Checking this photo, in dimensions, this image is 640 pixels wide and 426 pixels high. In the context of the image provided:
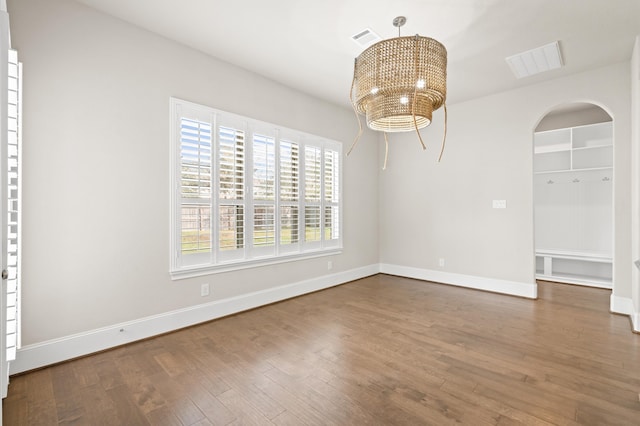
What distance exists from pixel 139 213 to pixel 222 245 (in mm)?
894

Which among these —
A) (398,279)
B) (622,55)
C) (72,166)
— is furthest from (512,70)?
(72,166)

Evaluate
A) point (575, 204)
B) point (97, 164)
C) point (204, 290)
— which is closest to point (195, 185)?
point (97, 164)

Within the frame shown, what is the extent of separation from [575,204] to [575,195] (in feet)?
0.50

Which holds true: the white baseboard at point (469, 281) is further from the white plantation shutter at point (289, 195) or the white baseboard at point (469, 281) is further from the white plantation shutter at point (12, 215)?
the white plantation shutter at point (12, 215)

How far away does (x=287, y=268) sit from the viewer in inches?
158

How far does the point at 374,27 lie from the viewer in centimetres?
272

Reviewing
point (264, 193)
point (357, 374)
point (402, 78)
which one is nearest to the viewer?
point (402, 78)

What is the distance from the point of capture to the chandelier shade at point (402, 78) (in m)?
1.97

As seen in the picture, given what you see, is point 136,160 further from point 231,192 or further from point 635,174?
point 635,174

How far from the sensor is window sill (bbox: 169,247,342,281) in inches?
118

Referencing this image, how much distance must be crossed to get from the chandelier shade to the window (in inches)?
69.2

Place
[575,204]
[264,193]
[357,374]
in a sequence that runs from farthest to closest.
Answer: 1. [575,204]
2. [264,193]
3. [357,374]

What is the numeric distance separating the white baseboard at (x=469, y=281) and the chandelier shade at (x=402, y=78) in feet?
10.6

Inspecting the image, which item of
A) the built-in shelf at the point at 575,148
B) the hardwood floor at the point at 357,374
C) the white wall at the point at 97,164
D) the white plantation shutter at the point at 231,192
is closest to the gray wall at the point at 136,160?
the white wall at the point at 97,164
